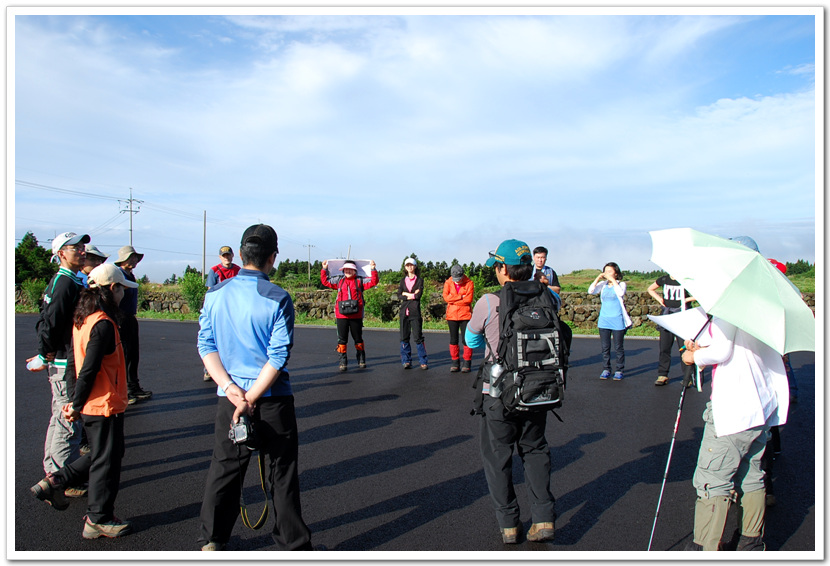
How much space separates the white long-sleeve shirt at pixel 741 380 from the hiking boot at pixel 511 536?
136 centimetres

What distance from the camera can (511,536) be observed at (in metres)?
3.50

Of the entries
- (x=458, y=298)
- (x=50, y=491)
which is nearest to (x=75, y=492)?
(x=50, y=491)

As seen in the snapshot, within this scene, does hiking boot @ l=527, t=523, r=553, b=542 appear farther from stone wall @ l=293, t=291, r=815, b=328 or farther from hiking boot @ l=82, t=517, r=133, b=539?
stone wall @ l=293, t=291, r=815, b=328

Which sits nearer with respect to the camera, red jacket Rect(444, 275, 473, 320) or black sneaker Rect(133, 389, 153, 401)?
black sneaker Rect(133, 389, 153, 401)

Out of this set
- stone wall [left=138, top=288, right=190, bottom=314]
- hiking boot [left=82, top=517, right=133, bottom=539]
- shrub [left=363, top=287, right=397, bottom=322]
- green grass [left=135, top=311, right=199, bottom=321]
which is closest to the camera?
hiking boot [left=82, top=517, right=133, bottom=539]

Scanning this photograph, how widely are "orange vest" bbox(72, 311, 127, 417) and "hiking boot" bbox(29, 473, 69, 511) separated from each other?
0.64 m

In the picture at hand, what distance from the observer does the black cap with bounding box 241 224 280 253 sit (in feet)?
10.4

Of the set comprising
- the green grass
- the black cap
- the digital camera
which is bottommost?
the green grass

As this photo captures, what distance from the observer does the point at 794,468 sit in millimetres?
4867

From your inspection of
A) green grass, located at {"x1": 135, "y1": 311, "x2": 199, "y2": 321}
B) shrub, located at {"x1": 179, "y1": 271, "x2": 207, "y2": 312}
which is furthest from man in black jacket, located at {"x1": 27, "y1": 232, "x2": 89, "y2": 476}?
shrub, located at {"x1": 179, "y1": 271, "x2": 207, "y2": 312}

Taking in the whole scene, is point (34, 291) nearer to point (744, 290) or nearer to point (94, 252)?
point (94, 252)

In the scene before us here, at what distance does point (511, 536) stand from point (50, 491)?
3.16 metres

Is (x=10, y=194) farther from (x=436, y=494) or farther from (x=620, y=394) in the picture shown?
(x=620, y=394)

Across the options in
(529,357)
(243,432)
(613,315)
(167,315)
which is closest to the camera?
(243,432)
